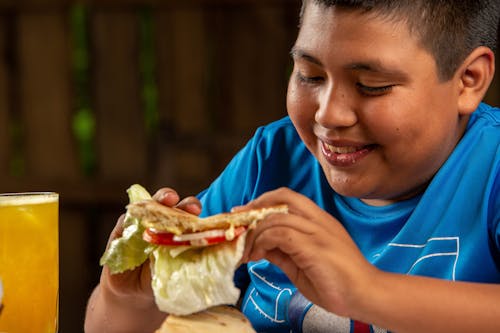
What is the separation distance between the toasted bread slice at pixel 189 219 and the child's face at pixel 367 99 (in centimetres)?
27

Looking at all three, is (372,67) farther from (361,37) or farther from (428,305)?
(428,305)

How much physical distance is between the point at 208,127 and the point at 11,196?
11.4 ft

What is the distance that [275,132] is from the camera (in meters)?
1.90

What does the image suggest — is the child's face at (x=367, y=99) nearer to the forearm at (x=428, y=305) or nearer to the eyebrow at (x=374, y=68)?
the eyebrow at (x=374, y=68)

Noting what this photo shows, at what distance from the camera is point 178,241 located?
1.19 m

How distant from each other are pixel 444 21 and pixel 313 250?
55cm

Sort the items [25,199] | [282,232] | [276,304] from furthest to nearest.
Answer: [276,304]
[25,199]
[282,232]

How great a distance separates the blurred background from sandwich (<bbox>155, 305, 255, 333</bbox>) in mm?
3394

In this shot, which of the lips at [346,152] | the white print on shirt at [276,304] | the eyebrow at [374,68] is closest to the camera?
the eyebrow at [374,68]

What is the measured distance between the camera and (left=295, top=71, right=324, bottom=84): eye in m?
1.41

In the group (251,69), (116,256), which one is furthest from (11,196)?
(251,69)

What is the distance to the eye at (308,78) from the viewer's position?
4.63ft

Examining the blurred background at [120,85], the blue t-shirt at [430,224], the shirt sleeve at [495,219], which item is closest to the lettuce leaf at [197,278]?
the blue t-shirt at [430,224]

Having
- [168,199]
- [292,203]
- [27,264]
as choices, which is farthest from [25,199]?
[292,203]
